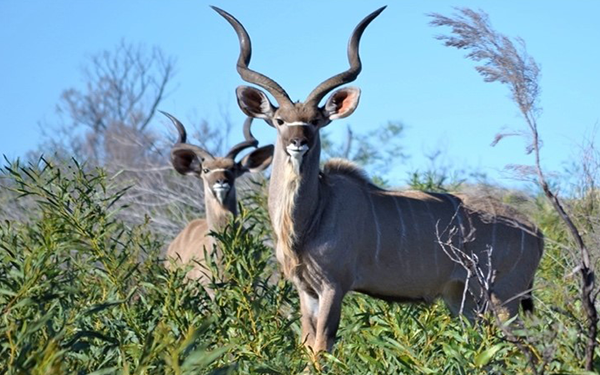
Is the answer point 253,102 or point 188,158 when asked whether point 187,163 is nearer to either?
point 188,158

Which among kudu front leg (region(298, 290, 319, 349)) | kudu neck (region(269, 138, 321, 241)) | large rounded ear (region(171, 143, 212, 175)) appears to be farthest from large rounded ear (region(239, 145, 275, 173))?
kudu front leg (region(298, 290, 319, 349))

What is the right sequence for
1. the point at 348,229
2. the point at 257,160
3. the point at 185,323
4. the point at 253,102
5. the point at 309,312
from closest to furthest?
the point at 185,323
the point at 309,312
the point at 348,229
the point at 253,102
the point at 257,160

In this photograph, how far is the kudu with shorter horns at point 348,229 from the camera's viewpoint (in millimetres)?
5363

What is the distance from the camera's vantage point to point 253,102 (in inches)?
227

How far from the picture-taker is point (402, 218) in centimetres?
582

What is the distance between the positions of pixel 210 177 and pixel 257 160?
0.55 meters

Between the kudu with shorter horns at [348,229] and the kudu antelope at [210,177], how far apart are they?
6.28 feet

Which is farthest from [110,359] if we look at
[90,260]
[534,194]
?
[534,194]

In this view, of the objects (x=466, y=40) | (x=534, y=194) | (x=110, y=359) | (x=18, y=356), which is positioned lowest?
(x=534, y=194)

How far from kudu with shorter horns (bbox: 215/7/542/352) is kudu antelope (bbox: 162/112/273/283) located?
75.4 inches

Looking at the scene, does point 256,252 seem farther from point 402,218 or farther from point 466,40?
point 402,218

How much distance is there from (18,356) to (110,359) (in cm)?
78

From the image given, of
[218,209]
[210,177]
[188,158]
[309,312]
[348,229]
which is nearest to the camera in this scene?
[309,312]

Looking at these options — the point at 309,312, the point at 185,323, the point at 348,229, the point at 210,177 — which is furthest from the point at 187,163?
the point at 185,323
